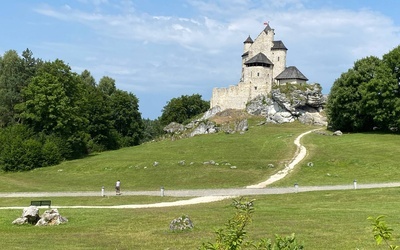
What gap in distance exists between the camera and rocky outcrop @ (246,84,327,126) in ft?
269

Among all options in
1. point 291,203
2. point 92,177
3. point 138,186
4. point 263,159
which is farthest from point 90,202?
point 263,159

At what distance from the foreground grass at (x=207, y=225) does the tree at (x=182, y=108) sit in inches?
3247

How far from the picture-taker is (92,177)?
48781 millimetres

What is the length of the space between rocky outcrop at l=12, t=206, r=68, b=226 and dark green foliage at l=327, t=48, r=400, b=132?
49.9 m

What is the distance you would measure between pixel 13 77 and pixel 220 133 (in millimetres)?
34528

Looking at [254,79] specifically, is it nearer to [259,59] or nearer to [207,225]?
[259,59]

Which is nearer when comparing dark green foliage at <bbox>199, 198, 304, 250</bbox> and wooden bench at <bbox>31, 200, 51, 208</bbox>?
dark green foliage at <bbox>199, 198, 304, 250</bbox>

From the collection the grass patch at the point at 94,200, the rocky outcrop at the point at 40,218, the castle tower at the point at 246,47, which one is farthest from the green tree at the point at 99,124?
the rocky outcrop at the point at 40,218

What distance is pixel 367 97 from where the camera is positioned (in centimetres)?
6266

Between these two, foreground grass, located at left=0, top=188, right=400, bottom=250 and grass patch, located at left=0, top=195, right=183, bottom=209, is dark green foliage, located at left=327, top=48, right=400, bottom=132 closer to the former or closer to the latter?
foreground grass, located at left=0, top=188, right=400, bottom=250

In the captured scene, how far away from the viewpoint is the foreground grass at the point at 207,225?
16.2 metres

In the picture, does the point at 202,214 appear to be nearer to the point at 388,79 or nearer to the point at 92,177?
the point at 92,177

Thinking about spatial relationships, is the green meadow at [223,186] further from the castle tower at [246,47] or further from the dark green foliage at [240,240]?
the castle tower at [246,47]

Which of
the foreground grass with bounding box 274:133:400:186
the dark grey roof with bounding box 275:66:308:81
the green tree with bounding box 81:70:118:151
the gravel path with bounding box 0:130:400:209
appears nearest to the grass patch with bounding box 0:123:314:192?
the foreground grass with bounding box 274:133:400:186
